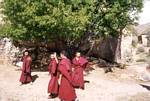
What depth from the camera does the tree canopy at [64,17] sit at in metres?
21.6

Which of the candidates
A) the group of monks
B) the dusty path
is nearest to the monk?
the group of monks

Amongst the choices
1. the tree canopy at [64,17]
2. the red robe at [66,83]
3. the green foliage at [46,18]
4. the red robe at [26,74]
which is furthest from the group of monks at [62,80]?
the tree canopy at [64,17]

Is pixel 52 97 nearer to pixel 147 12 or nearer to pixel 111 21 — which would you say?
pixel 111 21

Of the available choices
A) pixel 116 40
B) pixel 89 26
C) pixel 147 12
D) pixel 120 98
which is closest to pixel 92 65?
pixel 89 26

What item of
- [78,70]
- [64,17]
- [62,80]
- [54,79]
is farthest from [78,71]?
[64,17]

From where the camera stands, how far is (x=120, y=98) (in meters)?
18.5

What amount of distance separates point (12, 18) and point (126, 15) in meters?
6.49

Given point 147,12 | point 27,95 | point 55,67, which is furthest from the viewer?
point 147,12

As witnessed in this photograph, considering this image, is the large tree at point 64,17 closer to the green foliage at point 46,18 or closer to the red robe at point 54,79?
the green foliage at point 46,18

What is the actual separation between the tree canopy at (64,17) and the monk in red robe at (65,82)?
5.09m

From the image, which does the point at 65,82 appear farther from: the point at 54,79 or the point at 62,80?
the point at 54,79

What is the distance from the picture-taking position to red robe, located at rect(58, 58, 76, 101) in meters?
16.5

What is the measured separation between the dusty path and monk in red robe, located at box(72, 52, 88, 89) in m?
0.35

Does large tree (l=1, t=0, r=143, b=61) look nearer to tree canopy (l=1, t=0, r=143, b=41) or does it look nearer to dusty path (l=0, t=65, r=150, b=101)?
tree canopy (l=1, t=0, r=143, b=41)
